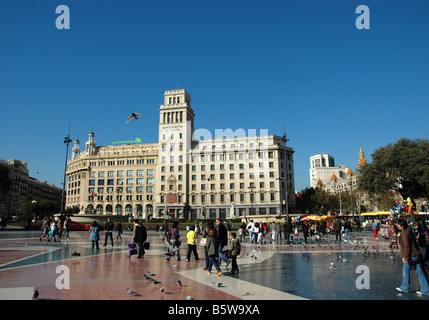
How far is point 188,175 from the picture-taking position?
79.6m

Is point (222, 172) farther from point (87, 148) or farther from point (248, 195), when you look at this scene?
point (87, 148)

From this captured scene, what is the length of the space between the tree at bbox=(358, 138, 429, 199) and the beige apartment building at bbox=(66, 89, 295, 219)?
22.0 metres

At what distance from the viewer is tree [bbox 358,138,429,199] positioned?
46.0 meters

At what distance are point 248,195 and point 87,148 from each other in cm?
5477

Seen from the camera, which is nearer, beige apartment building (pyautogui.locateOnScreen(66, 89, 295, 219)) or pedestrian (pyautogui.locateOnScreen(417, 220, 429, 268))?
pedestrian (pyautogui.locateOnScreen(417, 220, 429, 268))

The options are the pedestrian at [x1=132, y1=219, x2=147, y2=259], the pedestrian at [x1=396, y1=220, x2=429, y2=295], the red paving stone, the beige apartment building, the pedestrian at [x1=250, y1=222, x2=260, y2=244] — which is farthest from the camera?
the beige apartment building

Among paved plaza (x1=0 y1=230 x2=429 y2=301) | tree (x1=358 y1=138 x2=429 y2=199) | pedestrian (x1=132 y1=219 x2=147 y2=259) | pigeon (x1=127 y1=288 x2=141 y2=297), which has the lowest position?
paved plaza (x1=0 y1=230 x2=429 y2=301)

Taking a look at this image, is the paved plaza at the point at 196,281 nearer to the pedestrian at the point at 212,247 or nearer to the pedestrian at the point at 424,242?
the pedestrian at the point at 212,247

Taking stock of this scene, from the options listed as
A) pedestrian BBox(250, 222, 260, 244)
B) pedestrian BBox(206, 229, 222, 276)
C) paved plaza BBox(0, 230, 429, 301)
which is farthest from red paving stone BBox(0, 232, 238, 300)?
pedestrian BBox(250, 222, 260, 244)

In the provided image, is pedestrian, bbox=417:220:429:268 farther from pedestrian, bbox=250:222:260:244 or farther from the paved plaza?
pedestrian, bbox=250:222:260:244

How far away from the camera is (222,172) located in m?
77.6

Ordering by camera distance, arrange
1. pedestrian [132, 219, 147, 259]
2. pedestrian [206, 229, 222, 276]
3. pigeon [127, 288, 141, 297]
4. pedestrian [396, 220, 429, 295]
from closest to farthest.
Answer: pigeon [127, 288, 141, 297], pedestrian [396, 220, 429, 295], pedestrian [206, 229, 222, 276], pedestrian [132, 219, 147, 259]

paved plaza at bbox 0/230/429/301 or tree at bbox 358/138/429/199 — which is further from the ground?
tree at bbox 358/138/429/199

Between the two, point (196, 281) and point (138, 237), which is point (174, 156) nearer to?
point (138, 237)
